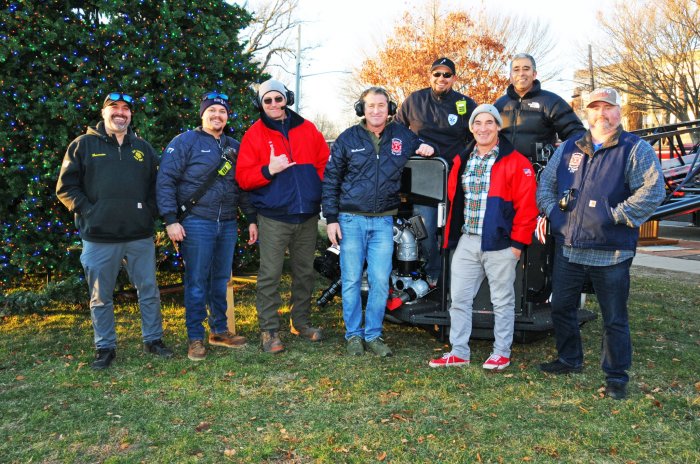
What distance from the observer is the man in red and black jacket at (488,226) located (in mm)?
4379

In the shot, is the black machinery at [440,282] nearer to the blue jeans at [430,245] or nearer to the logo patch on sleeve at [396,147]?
the blue jeans at [430,245]

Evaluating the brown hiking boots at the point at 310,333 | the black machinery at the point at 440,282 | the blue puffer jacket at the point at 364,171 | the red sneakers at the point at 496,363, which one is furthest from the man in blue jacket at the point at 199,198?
the red sneakers at the point at 496,363

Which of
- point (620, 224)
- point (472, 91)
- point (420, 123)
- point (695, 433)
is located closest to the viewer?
point (695, 433)

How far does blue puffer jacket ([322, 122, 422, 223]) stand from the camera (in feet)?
15.8

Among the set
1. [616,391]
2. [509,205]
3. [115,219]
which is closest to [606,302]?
[616,391]

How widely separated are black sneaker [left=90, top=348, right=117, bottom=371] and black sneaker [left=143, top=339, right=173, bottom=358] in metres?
0.29

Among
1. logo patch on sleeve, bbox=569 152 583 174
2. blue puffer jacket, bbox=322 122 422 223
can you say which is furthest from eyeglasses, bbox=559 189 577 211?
blue puffer jacket, bbox=322 122 422 223

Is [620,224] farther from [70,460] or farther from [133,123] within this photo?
[133,123]

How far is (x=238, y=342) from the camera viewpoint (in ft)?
17.4

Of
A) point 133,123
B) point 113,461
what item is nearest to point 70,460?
point 113,461

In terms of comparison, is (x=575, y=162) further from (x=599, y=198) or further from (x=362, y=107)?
(x=362, y=107)

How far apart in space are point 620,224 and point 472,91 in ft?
74.0

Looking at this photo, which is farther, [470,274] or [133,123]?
[133,123]

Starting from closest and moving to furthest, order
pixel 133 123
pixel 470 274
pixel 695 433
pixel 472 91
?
pixel 695 433
pixel 470 274
pixel 133 123
pixel 472 91
